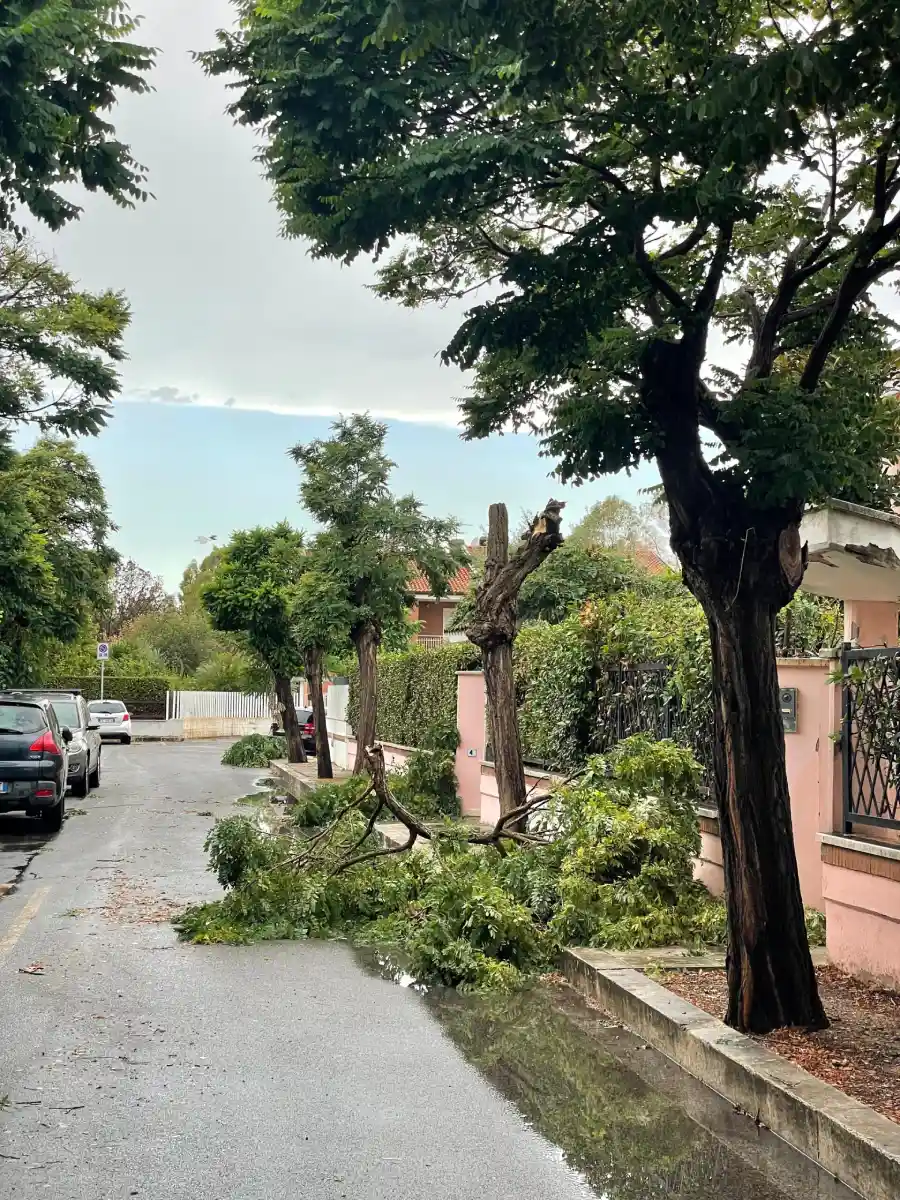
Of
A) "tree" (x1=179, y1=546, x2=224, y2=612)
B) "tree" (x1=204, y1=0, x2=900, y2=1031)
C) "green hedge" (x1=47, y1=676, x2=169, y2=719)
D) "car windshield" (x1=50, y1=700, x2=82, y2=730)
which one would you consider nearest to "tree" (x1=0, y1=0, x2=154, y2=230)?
"tree" (x1=204, y1=0, x2=900, y2=1031)

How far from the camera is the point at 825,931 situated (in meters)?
8.19

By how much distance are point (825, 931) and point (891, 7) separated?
5.93 metres

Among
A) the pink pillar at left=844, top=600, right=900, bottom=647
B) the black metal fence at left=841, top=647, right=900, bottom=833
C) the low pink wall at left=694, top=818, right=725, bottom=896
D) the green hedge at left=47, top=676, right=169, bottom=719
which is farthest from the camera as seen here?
the green hedge at left=47, top=676, right=169, bottom=719

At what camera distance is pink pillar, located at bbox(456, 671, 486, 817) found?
17453mm

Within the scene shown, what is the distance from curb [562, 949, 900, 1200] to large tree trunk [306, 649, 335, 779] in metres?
17.5

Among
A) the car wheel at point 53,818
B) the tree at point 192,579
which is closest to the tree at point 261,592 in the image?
the car wheel at point 53,818

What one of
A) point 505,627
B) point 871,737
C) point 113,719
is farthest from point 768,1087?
point 113,719

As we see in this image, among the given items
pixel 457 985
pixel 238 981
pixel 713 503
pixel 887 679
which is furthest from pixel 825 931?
pixel 238 981

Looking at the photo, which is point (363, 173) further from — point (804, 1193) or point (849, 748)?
point (804, 1193)

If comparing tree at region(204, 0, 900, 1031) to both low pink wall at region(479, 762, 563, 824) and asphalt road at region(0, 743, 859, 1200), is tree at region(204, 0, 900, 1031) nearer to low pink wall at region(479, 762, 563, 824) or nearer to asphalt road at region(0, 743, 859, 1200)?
asphalt road at region(0, 743, 859, 1200)

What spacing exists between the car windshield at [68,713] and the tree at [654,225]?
54.1 feet

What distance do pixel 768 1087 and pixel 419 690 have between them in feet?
55.4

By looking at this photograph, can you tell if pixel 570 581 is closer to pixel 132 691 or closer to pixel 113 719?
pixel 113 719

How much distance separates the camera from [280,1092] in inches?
223
